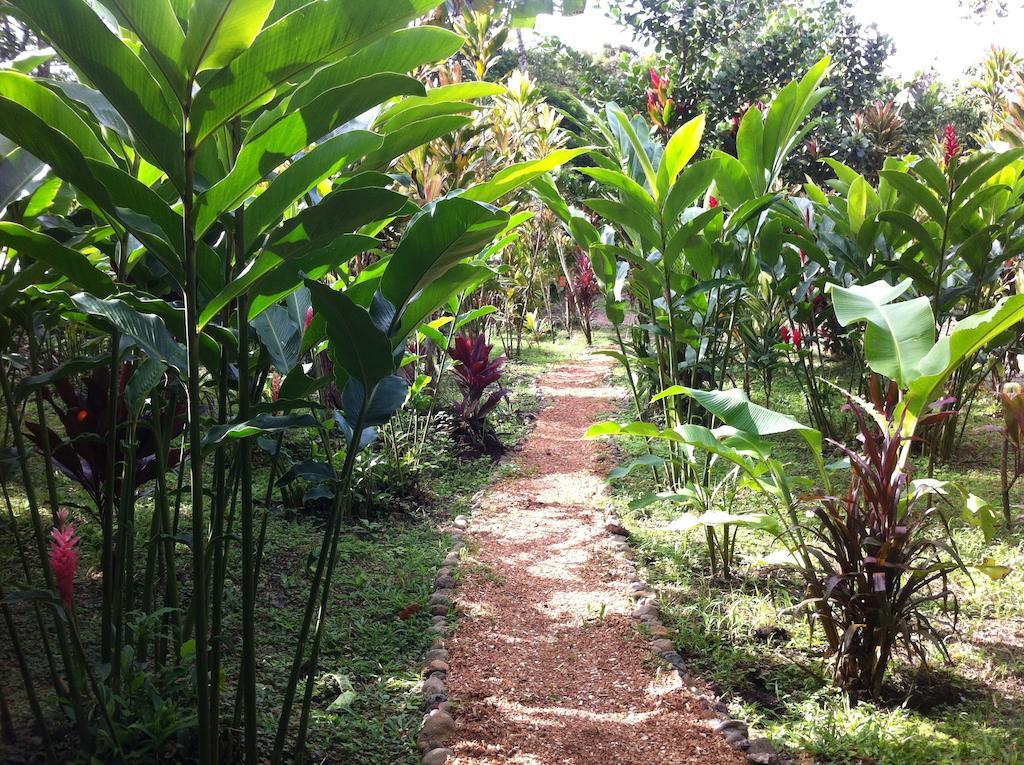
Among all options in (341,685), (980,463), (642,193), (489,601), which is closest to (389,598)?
(489,601)

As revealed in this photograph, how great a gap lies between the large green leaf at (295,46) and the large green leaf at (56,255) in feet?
1.09

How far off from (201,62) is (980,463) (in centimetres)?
428

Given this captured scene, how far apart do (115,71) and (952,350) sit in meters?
1.90

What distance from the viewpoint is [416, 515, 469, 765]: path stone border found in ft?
6.75

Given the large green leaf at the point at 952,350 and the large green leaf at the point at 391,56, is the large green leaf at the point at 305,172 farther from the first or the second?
the large green leaf at the point at 952,350

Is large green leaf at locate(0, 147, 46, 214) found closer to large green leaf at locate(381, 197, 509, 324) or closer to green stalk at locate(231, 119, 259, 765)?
green stalk at locate(231, 119, 259, 765)

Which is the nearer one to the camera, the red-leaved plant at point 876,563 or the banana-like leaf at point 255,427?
the banana-like leaf at point 255,427

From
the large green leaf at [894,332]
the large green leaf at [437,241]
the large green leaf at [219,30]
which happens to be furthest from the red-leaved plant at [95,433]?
the large green leaf at [894,332]

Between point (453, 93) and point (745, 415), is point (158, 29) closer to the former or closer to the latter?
point (453, 93)

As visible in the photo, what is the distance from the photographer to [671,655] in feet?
8.17

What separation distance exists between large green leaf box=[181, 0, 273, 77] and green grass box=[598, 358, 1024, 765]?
1987mm

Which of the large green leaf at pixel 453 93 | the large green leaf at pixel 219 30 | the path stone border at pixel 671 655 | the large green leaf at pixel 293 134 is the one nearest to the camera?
the large green leaf at pixel 219 30

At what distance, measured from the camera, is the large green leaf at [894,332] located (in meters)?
2.15

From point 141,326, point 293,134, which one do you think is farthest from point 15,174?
point 293,134
